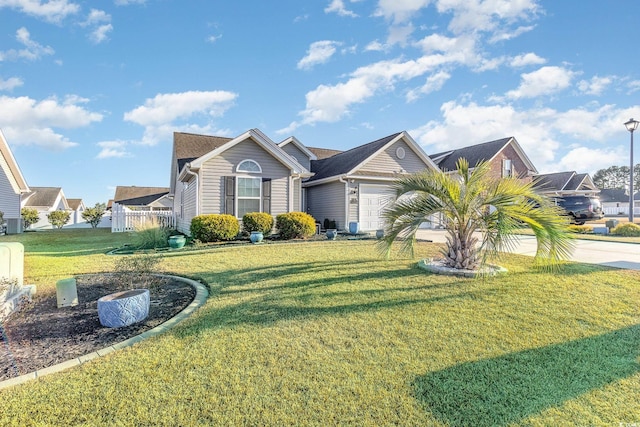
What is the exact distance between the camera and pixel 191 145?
17953mm

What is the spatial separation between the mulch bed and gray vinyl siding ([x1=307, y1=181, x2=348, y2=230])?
35.8ft

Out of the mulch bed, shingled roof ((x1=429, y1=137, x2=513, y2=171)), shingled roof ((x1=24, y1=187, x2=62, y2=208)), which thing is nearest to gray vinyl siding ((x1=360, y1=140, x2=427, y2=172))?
shingled roof ((x1=429, y1=137, x2=513, y2=171))

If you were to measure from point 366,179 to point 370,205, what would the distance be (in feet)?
4.55

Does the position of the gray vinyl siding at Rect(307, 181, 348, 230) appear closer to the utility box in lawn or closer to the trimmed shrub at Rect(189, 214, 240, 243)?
the trimmed shrub at Rect(189, 214, 240, 243)

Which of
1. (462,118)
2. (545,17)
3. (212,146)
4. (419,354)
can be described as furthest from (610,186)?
(419,354)

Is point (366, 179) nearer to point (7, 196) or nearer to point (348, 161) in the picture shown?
point (348, 161)

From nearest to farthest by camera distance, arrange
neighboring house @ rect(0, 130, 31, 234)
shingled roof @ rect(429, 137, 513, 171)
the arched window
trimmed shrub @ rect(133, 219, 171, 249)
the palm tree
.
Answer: the palm tree < trimmed shrub @ rect(133, 219, 171, 249) < the arched window < neighboring house @ rect(0, 130, 31, 234) < shingled roof @ rect(429, 137, 513, 171)

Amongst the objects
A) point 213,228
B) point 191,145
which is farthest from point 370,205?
point 191,145

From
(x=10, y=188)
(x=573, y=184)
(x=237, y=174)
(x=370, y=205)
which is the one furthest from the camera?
(x=573, y=184)

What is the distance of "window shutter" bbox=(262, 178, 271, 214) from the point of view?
1262 cm

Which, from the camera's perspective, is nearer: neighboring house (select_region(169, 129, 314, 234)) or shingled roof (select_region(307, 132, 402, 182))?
neighboring house (select_region(169, 129, 314, 234))

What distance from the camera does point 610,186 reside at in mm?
65375

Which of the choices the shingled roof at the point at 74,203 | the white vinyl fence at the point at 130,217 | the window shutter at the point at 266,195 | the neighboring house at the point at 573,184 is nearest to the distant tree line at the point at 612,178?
the neighboring house at the point at 573,184

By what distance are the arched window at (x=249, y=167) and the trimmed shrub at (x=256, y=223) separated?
185 cm
